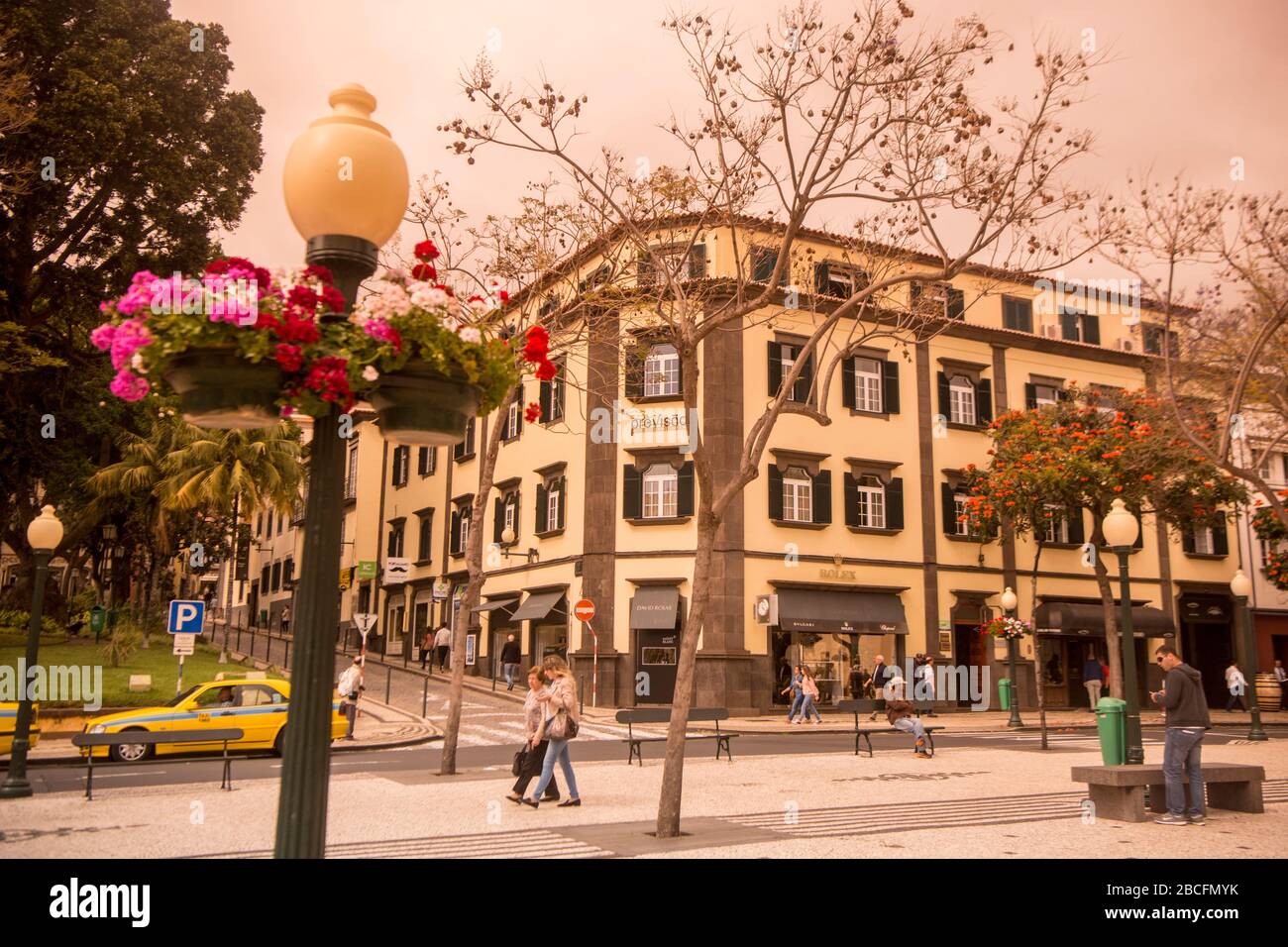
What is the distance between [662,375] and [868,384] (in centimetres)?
698

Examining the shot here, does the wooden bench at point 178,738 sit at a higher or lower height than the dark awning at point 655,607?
lower

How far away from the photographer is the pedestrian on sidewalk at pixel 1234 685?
35656mm

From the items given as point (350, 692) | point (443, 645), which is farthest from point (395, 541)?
point (350, 692)

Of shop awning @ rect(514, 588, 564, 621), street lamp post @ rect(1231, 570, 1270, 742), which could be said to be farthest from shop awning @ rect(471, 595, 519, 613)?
street lamp post @ rect(1231, 570, 1270, 742)

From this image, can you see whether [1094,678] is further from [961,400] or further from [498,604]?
[498,604]

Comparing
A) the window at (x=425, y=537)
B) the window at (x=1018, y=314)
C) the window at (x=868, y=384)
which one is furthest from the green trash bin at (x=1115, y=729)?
the window at (x=425, y=537)

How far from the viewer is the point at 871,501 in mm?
32531

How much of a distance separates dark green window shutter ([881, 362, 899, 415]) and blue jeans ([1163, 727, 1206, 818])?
22.9 m

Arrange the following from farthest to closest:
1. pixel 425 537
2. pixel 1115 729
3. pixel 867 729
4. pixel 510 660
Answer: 1. pixel 425 537
2. pixel 510 660
3. pixel 867 729
4. pixel 1115 729

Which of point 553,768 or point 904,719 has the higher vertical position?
point 904,719

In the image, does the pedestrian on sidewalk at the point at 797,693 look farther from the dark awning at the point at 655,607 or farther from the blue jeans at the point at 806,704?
the dark awning at the point at 655,607

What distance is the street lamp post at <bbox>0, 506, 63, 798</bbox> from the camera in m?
13.5

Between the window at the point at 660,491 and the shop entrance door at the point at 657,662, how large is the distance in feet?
11.4

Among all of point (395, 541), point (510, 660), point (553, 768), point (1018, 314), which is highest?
point (1018, 314)
